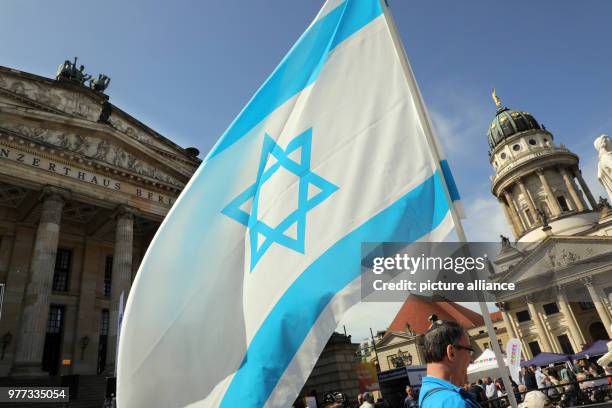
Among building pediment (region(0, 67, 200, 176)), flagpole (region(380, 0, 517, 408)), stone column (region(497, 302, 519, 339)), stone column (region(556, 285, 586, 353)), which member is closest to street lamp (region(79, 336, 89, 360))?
building pediment (region(0, 67, 200, 176))

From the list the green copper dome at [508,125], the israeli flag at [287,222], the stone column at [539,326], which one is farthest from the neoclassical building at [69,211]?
the green copper dome at [508,125]

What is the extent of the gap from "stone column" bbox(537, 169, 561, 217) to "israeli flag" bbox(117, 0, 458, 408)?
74.0m

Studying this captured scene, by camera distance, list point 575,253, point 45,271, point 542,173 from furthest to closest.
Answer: point 542,173 → point 575,253 → point 45,271

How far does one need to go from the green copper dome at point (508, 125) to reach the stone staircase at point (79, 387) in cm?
8183

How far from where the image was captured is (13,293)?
21.8 m

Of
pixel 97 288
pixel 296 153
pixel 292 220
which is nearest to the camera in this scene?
pixel 292 220

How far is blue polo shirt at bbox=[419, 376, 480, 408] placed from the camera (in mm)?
1919

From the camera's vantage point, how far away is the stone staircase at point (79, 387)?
15227 millimetres

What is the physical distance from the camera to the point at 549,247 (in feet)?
190

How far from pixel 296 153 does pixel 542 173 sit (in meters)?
77.1

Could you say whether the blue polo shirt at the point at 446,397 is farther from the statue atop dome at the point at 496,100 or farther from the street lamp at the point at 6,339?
the statue atop dome at the point at 496,100

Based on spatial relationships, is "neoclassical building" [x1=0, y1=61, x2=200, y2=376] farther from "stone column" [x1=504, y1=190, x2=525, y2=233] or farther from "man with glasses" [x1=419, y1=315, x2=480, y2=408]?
"stone column" [x1=504, y1=190, x2=525, y2=233]

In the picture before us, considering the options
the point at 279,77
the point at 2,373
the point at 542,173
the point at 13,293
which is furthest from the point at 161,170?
the point at 542,173

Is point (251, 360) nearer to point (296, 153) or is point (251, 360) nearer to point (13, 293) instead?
point (296, 153)
